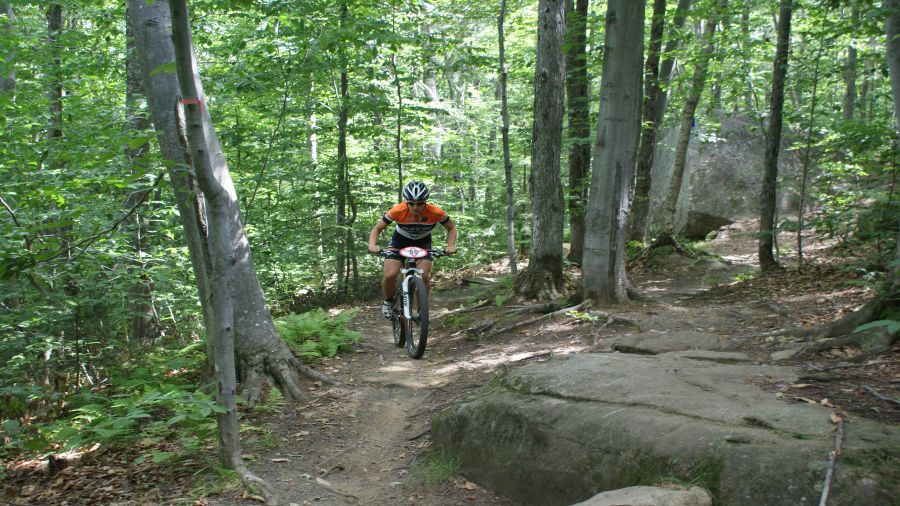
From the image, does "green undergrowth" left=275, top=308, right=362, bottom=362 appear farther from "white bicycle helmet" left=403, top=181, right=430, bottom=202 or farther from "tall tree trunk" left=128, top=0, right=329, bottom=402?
"white bicycle helmet" left=403, top=181, right=430, bottom=202

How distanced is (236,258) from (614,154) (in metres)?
5.16

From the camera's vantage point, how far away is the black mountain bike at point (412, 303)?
23.2ft

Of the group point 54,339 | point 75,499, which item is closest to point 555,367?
point 75,499

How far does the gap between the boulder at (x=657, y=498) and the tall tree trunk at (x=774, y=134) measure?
8643 mm

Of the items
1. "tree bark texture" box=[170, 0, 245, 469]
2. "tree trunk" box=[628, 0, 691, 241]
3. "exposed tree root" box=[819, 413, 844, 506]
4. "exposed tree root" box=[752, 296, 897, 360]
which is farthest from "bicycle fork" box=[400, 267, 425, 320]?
"tree trunk" box=[628, 0, 691, 241]

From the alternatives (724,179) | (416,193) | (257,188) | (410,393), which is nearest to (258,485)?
(410,393)

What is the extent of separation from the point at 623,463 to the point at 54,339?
7.76 meters

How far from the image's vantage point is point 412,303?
7.36 meters

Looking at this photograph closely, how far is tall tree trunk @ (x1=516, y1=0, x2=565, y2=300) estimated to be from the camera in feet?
29.8

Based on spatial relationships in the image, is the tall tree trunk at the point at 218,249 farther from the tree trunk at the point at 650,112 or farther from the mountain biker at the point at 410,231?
the tree trunk at the point at 650,112

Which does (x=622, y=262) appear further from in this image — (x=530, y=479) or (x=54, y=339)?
(x=54, y=339)

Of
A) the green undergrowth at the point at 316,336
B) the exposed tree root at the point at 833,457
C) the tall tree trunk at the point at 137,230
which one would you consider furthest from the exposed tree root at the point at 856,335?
the tall tree trunk at the point at 137,230

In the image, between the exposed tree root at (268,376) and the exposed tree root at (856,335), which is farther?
the exposed tree root at (268,376)

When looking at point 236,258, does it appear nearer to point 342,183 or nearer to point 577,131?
point 342,183
